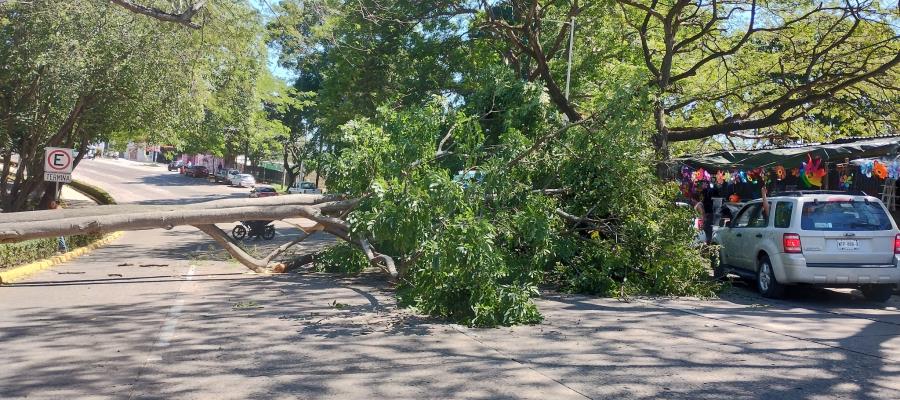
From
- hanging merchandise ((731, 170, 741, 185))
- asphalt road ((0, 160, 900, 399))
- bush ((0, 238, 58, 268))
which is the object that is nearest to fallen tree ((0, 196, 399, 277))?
asphalt road ((0, 160, 900, 399))

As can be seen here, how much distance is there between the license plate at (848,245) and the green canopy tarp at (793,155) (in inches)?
138

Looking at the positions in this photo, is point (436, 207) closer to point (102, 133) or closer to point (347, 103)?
point (347, 103)

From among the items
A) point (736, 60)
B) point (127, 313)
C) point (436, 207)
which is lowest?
point (127, 313)

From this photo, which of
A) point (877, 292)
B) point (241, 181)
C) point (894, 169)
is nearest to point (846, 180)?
point (894, 169)

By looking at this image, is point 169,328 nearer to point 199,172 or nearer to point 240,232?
point 240,232

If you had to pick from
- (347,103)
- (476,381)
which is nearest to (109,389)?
(476,381)

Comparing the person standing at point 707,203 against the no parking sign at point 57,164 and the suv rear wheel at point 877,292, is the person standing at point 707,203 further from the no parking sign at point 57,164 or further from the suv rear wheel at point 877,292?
the no parking sign at point 57,164

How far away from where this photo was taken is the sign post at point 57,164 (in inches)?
763

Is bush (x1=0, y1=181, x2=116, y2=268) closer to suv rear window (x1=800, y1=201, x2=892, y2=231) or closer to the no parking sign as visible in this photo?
the no parking sign

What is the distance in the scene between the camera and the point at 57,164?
1952 centimetres

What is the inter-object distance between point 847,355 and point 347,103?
54.0ft

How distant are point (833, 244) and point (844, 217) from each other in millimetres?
463

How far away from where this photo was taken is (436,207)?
9.34 meters

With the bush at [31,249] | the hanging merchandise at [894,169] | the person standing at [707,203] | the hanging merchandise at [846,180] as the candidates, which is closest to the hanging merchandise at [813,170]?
the hanging merchandise at [846,180]
